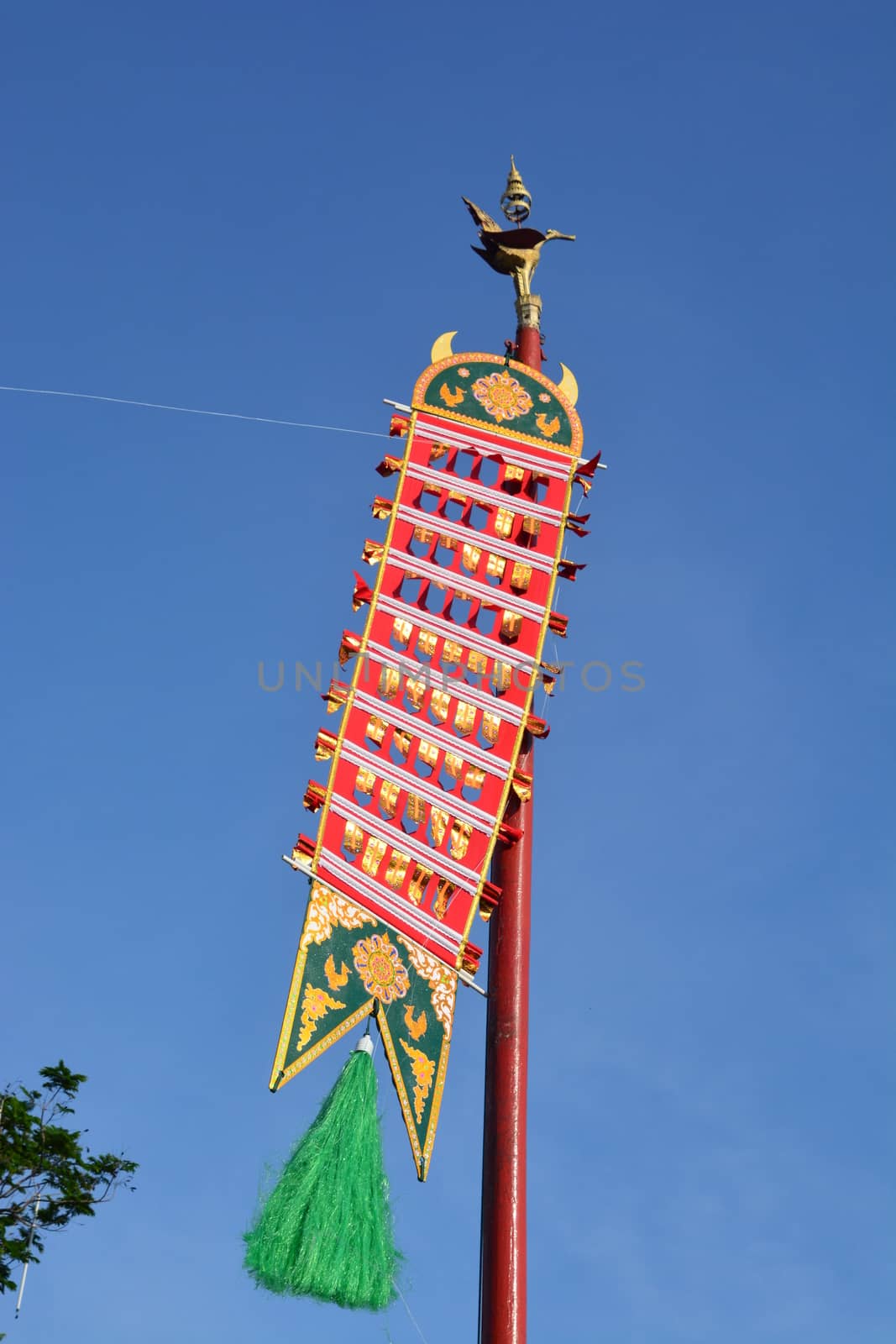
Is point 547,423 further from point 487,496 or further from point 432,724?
point 432,724

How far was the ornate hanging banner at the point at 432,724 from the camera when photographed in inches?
438

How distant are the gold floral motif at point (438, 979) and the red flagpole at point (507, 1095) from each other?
0.45 meters

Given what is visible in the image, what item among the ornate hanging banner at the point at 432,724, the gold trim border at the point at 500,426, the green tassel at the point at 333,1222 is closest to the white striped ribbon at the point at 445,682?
the ornate hanging banner at the point at 432,724

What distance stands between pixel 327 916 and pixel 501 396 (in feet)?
16.1

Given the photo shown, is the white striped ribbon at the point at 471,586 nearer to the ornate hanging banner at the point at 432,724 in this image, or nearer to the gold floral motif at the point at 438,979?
the ornate hanging banner at the point at 432,724

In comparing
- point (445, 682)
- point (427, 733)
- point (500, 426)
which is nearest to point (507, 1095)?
point (427, 733)

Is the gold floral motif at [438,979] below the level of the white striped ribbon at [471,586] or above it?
below

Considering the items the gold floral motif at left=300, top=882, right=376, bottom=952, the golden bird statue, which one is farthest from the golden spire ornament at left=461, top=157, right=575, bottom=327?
the gold floral motif at left=300, top=882, right=376, bottom=952

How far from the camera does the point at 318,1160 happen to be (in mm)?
10172

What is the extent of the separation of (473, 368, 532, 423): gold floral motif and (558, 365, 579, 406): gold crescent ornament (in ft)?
1.20

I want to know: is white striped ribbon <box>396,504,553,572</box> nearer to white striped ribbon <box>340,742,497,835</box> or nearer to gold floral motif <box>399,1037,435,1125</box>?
white striped ribbon <box>340,742,497,835</box>

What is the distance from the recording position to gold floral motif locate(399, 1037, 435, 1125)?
35.9ft

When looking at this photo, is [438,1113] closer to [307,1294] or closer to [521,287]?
[307,1294]

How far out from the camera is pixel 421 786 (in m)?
12.1
